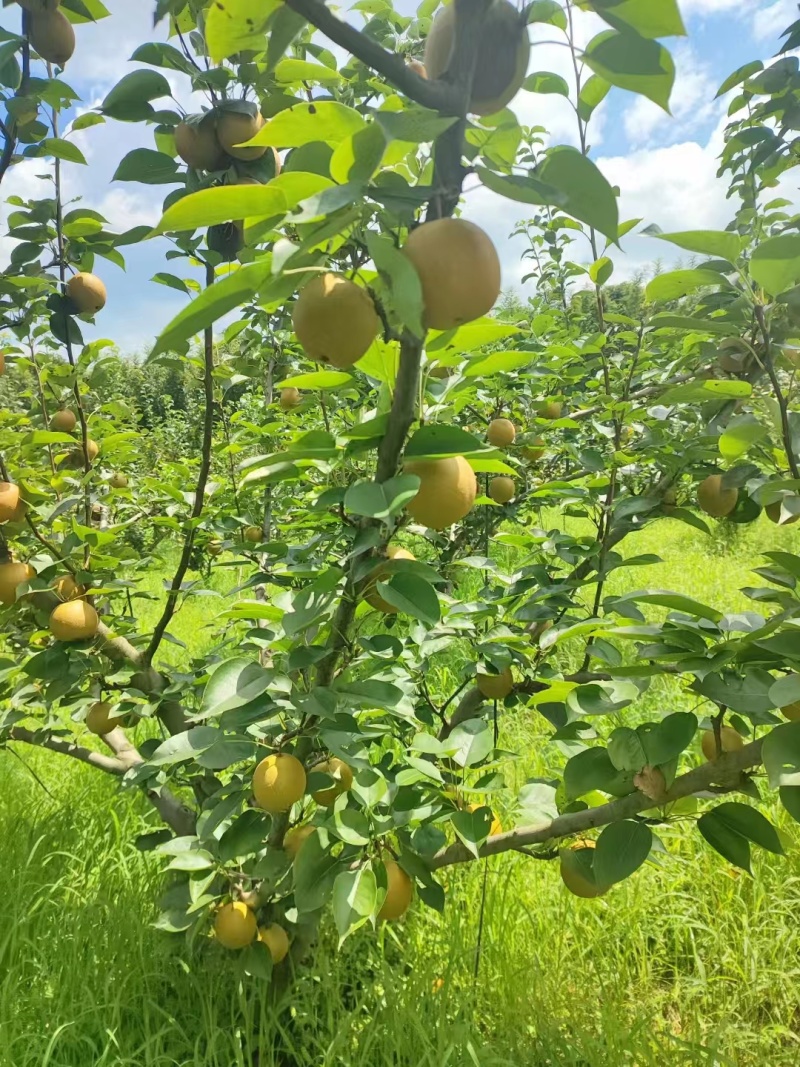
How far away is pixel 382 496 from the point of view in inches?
20.9

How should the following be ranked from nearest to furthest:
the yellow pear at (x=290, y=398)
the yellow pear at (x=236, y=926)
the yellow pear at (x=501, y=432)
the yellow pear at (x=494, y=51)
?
1. the yellow pear at (x=494, y=51)
2. the yellow pear at (x=236, y=926)
3. the yellow pear at (x=501, y=432)
4. the yellow pear at (x=290, y=398)

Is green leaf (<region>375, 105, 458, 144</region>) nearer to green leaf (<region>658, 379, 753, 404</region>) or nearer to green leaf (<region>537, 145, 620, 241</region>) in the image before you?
green leaf (<region>537, 145, 620, 241</region>)

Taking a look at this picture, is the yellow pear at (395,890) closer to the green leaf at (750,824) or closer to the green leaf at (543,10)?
the green leaf at (750,824)

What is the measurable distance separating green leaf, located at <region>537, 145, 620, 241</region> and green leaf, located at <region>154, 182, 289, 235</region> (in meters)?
0.17

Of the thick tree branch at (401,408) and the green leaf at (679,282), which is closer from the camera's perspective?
the thick tree branch at (401,408)

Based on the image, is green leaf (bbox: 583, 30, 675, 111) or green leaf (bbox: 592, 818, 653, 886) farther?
green leaf (bbox: 592, 818, 653, 886)

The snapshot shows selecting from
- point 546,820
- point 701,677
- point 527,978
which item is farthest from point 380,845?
point 527,978

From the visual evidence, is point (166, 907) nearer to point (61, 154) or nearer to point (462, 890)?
point (462, 890)

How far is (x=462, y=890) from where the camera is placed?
155 centimetres

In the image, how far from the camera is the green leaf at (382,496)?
502mm

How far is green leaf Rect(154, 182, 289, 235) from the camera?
39cm

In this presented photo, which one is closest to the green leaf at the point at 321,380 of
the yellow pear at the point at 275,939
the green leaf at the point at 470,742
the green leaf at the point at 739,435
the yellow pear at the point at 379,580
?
the yellow pear at the point at 379,580

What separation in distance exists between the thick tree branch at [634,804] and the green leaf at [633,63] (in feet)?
1.82

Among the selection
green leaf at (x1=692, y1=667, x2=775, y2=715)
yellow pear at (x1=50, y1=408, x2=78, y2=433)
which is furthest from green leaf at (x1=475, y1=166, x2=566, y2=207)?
yellow pear at (x1=50, y1=408, x2=78, y2=433)
